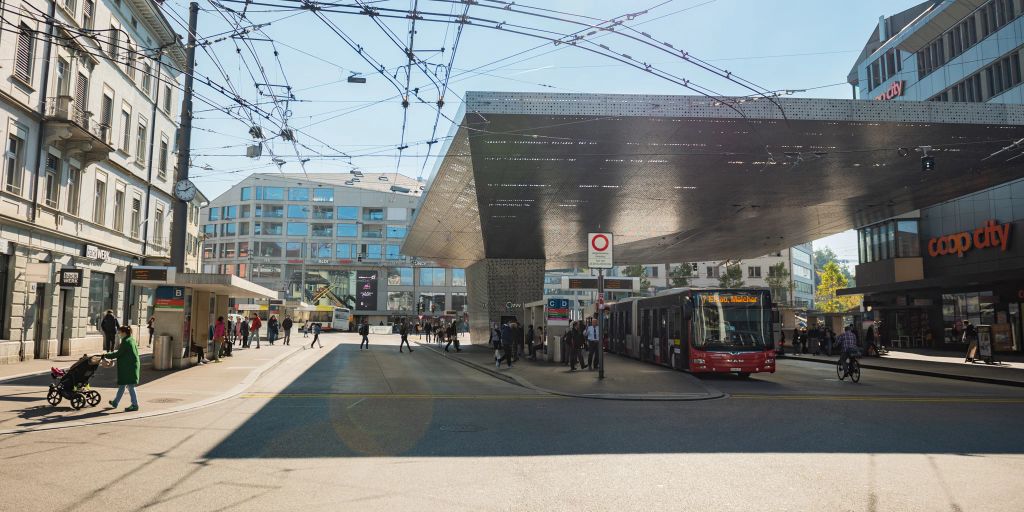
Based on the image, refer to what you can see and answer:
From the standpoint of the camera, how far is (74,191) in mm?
25703

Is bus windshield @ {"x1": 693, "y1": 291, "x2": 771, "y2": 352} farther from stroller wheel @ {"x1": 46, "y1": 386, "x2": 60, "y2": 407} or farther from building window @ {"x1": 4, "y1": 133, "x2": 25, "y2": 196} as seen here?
building window @ {"x1": 4, "y1": 133, "x2": 25, "y2": 196}

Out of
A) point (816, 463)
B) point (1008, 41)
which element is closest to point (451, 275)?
point (1008, 41)

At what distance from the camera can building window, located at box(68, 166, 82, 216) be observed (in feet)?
83.5

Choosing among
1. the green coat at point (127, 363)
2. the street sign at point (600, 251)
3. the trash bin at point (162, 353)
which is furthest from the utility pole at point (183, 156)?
the street sign at point (600, 251)

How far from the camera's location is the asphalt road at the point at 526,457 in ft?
21.4

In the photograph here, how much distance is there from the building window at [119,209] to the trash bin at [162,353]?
12651 millimetres

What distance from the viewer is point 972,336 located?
93.4 feet

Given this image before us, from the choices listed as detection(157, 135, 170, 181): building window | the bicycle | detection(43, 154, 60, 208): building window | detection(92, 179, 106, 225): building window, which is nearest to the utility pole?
detection(43, 154, 60, 208): building window

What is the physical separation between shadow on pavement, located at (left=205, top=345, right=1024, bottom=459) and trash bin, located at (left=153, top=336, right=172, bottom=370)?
637 centimetres

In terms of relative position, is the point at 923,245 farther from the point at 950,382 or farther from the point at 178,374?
the point at 178,374

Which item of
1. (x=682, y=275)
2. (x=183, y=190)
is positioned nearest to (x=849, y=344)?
(x=183, y=190)

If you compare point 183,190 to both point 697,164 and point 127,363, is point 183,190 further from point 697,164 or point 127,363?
point 697,164

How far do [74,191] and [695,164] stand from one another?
73.4ft

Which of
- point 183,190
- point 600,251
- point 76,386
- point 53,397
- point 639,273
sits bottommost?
point 53,397
